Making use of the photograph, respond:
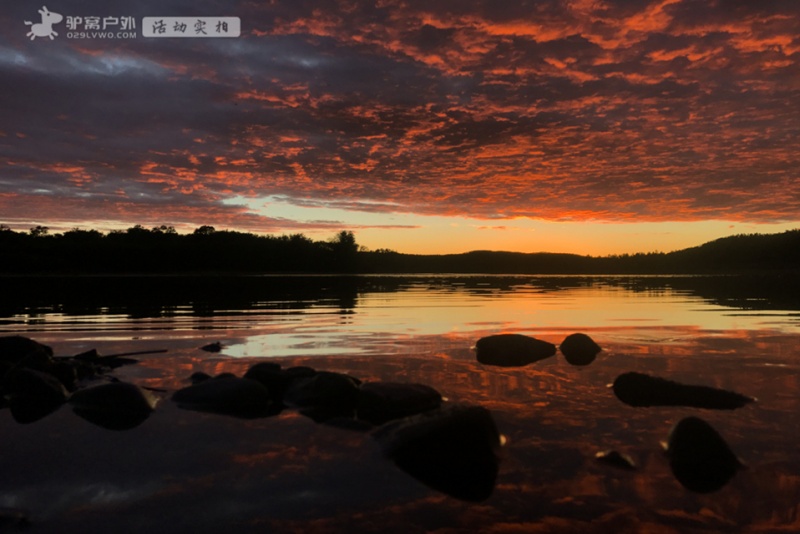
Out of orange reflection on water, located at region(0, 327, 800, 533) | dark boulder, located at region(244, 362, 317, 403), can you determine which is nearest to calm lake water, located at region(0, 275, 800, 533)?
orange reflection on water, located at region(0, 327, 800, 533)

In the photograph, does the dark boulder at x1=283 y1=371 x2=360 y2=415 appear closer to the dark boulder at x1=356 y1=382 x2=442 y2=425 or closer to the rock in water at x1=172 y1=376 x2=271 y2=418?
the dark boulder at x1=356 y1=382 x2=442 y2=425

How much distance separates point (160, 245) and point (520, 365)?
4880 inches

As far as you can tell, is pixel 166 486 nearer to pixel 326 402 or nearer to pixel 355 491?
pixel 355 491

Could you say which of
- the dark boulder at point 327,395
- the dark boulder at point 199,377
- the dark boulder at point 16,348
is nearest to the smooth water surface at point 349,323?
the dark boulder at point 16,348

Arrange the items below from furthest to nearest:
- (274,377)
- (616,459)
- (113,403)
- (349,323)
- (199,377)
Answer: (349,323) → (199,377) → (274,377) → (113,403) → (616,459)

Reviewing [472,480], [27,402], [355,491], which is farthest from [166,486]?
[27,402]

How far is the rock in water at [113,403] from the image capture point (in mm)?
8555

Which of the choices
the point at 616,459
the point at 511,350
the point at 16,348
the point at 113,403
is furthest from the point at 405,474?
the point at 16,348

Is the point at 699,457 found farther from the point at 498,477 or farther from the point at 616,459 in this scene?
the point at 498,477

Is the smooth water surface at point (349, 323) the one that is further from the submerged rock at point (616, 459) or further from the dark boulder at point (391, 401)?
the submerged rock at point (616, 459)

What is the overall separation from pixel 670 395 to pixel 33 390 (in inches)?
427

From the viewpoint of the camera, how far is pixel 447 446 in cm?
683

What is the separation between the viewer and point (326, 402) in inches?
358

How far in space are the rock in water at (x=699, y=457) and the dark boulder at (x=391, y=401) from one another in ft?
11.8
